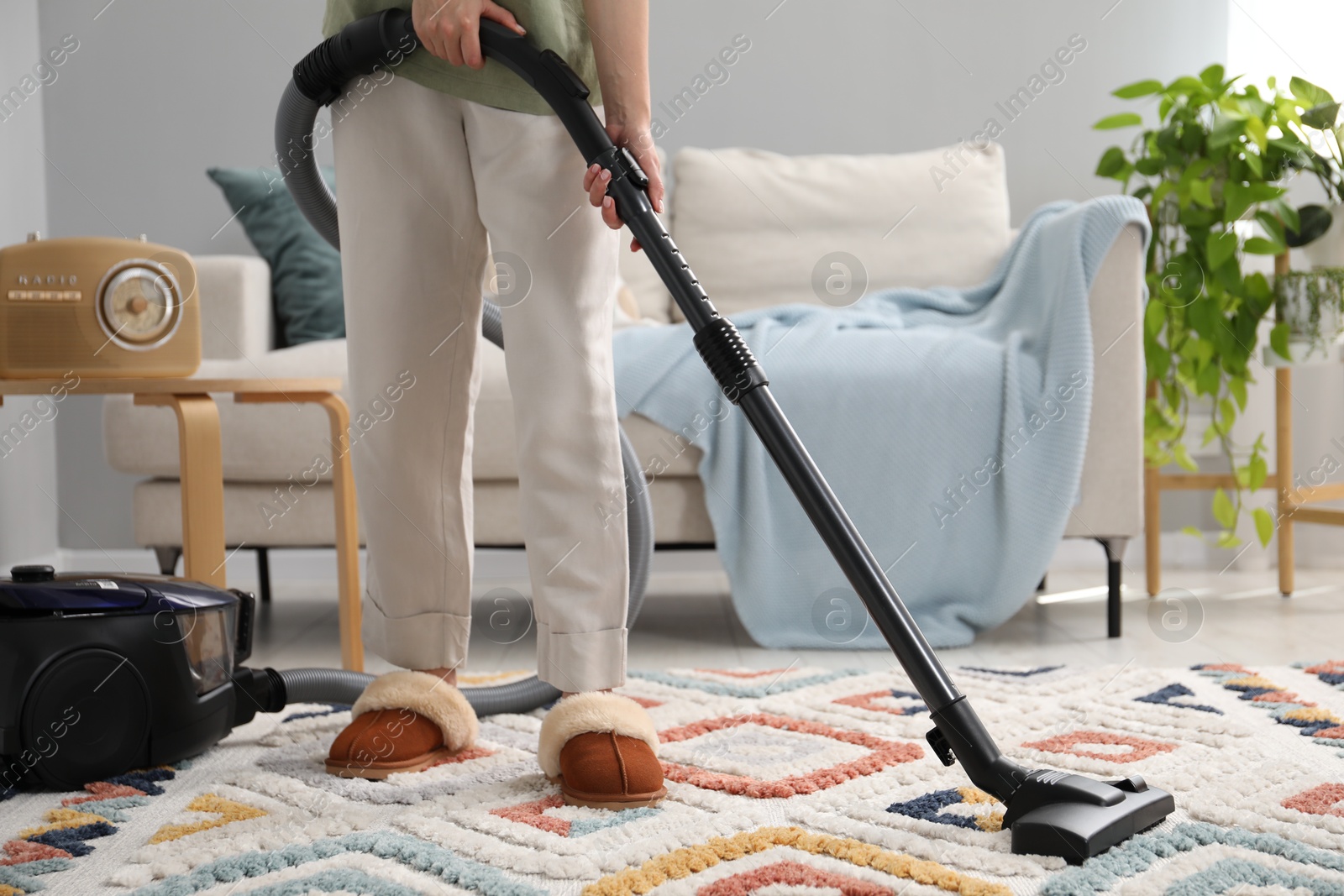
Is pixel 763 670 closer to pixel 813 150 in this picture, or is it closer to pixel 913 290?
pixel 913 290

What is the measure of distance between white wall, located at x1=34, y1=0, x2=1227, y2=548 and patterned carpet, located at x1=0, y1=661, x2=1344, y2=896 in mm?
1826

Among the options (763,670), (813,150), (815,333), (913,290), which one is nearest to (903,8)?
(813,150)

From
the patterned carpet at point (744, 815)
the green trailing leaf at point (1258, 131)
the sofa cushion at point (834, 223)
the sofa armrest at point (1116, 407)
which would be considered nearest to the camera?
the patterned carpet at point (744, 815)

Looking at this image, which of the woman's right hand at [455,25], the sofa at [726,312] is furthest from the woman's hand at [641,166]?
the sofa at [726,312]

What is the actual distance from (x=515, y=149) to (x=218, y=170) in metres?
1.74

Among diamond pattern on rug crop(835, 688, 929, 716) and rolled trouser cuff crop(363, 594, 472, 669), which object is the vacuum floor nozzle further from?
rolled trouser cuff crop(363, 594, 472, 669)

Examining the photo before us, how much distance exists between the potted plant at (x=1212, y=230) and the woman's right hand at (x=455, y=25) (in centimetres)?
165

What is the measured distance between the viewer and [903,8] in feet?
9.14

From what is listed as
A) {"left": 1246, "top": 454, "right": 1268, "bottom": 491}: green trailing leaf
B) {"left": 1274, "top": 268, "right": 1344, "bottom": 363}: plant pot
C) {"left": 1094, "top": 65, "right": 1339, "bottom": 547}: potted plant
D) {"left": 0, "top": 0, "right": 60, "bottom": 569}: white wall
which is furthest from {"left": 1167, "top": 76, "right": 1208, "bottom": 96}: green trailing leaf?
{"left": 0, "top": 0, "right": 60, "bottom": 569}: white wall

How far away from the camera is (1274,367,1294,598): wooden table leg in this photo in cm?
218

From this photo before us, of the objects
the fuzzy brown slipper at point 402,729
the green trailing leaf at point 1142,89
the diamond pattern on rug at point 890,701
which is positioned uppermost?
the green trailing leaf at point 1142,89

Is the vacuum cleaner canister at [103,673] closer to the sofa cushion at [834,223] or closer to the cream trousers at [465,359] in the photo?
the cream trousers at [465,359]

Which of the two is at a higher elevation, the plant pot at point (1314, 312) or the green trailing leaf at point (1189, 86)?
the green trailing leaf at point (1189, 86)

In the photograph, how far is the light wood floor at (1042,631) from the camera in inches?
64.9
